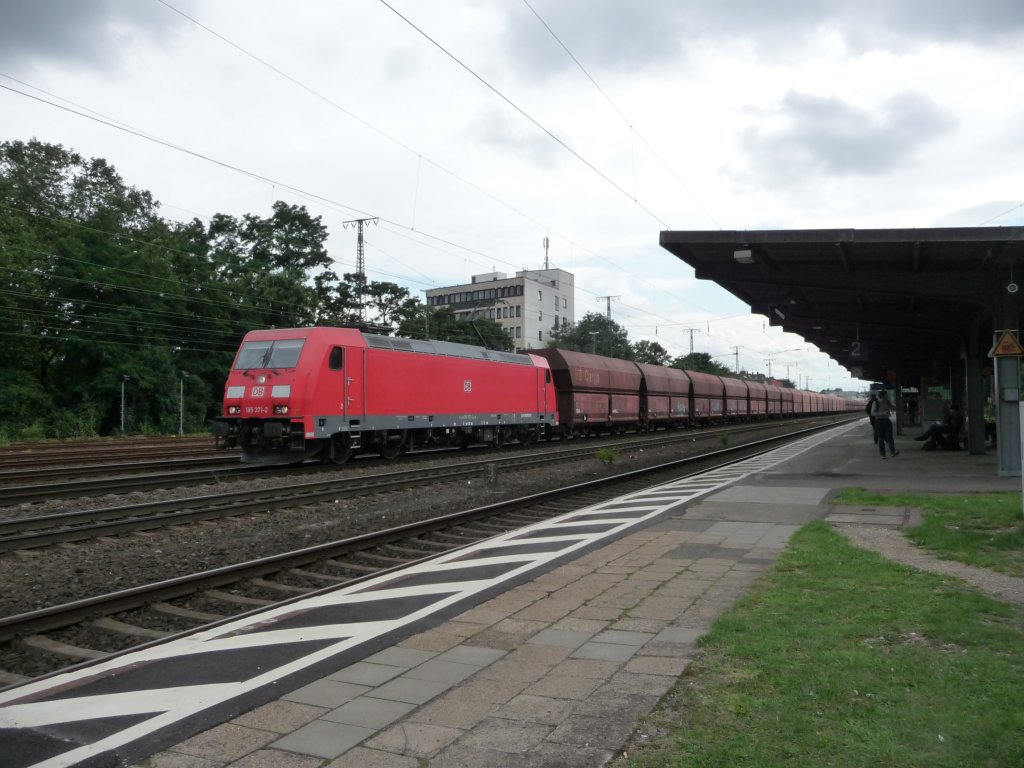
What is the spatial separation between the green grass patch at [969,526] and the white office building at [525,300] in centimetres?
7646

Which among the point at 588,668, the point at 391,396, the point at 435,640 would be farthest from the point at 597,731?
the point at 391,396

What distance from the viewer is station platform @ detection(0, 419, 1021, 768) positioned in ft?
11.3

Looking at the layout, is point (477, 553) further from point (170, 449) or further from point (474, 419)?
point (170, 449)

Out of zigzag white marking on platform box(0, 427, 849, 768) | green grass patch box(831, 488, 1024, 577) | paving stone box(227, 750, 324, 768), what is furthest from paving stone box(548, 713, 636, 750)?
green grass patch box(831, 488, 1024, 577)

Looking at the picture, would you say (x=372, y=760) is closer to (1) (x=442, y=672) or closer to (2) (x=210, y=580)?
(1) (x=442, y=672)

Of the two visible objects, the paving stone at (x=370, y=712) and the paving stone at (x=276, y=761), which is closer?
the paving stone at (x=276, y=761)

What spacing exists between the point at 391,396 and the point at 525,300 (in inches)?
3059

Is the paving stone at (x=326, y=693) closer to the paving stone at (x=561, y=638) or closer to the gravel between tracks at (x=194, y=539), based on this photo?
the paving stone at (x=561, y=638)

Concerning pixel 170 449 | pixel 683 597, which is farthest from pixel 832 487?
pixel 170 449

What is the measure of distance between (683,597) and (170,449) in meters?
22.0

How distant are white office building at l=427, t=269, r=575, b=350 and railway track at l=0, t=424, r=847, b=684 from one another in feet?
255

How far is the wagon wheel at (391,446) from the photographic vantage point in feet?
64.5

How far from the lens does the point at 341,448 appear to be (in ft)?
61.9

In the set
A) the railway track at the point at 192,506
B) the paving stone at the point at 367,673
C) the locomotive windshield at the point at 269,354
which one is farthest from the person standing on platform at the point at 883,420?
the paving stone at the point at 367,673
